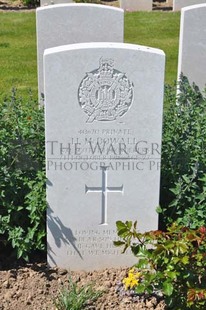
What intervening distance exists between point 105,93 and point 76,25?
2.43m

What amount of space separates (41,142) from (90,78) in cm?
101

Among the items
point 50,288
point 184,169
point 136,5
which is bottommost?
point 50,288

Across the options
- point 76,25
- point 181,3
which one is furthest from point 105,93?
point 181,3

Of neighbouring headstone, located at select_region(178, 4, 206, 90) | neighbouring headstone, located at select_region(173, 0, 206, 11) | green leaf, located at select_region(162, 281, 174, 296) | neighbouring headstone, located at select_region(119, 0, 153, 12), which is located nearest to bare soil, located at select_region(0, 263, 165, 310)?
green leaf, located at select_region(162, 281, 174, 296)

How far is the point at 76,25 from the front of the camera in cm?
618

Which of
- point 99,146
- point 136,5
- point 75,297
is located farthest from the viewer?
point 136,5

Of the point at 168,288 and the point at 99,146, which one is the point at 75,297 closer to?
the point at 168,288

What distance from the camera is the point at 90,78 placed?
3.88 m

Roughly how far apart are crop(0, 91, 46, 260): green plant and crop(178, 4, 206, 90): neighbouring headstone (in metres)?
2.06

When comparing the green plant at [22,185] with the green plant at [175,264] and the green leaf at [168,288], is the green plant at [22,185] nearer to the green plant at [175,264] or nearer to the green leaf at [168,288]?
the green plant at [175,264]

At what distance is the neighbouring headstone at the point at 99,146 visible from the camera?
3.84 meters

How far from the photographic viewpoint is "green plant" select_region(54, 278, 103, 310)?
3.82 meters

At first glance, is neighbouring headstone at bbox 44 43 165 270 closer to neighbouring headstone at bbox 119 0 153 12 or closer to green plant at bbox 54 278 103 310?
green plant at bbox 54 278 103 310

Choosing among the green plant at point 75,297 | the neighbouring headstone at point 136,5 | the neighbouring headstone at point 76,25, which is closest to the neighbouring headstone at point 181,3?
A: the neighbouring headstone at point 136,5
